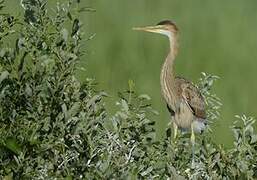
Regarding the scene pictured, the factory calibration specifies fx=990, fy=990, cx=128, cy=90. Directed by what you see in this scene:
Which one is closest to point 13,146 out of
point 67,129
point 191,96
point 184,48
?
point 67,129

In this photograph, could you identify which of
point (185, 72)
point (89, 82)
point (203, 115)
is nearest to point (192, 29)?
point (185, 72)

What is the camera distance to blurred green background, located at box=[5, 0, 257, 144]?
7.32 m

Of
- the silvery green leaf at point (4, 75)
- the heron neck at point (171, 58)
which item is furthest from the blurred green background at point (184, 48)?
the silvery green leaf at point (4, 75)

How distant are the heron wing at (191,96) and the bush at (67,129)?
291 centimetres

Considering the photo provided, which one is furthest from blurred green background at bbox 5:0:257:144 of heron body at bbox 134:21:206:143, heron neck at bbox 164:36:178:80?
heron neck at bbox 164:36:178:80

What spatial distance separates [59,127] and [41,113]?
89 mm

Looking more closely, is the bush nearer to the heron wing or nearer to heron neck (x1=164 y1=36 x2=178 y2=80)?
the heron wing

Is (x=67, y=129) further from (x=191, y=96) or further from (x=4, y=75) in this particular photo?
(x=191, y=96)

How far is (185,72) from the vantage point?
7855mm

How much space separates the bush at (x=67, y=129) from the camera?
7.55 feet

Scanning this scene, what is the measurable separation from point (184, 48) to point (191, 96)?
8.66 feet

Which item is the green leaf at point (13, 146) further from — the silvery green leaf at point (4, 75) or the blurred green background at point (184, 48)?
the blurred green background at point (184, 48)

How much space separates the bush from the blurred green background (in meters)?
3.80

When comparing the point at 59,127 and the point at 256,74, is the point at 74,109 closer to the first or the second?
the point at 59,127
